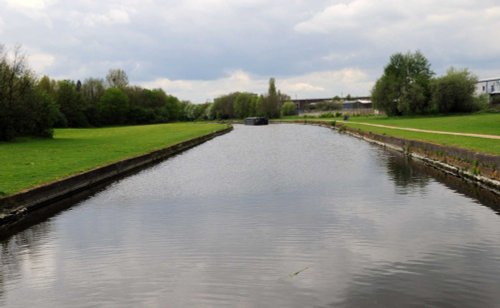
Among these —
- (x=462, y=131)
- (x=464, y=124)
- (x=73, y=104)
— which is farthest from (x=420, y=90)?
(x=73, y=104)

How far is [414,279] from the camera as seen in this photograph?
364 inches

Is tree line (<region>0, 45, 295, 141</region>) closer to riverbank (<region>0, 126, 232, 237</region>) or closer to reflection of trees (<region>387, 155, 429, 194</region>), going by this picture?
riverbank (<region>0, 126, 232, 237</region>)

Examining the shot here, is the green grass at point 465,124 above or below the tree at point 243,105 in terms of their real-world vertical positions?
below

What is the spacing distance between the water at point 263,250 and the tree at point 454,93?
7716 centimetres

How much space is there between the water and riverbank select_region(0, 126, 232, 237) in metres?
1.13

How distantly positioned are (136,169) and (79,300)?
2184cm

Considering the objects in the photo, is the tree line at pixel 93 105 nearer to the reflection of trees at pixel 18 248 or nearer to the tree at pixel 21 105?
the tree at pixel 21 105

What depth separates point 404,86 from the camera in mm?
99250

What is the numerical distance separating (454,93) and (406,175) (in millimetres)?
73650

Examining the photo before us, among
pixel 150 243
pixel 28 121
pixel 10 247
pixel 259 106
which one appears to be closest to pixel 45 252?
pixel 10 247

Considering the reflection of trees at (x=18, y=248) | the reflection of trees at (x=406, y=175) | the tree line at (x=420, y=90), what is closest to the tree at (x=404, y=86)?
the tree line at (x=420, y=90)

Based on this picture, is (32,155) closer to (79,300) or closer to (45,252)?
(45,252)

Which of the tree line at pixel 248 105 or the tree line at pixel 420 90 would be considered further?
the tree line at pixel 248 105

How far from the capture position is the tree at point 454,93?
91438mm
